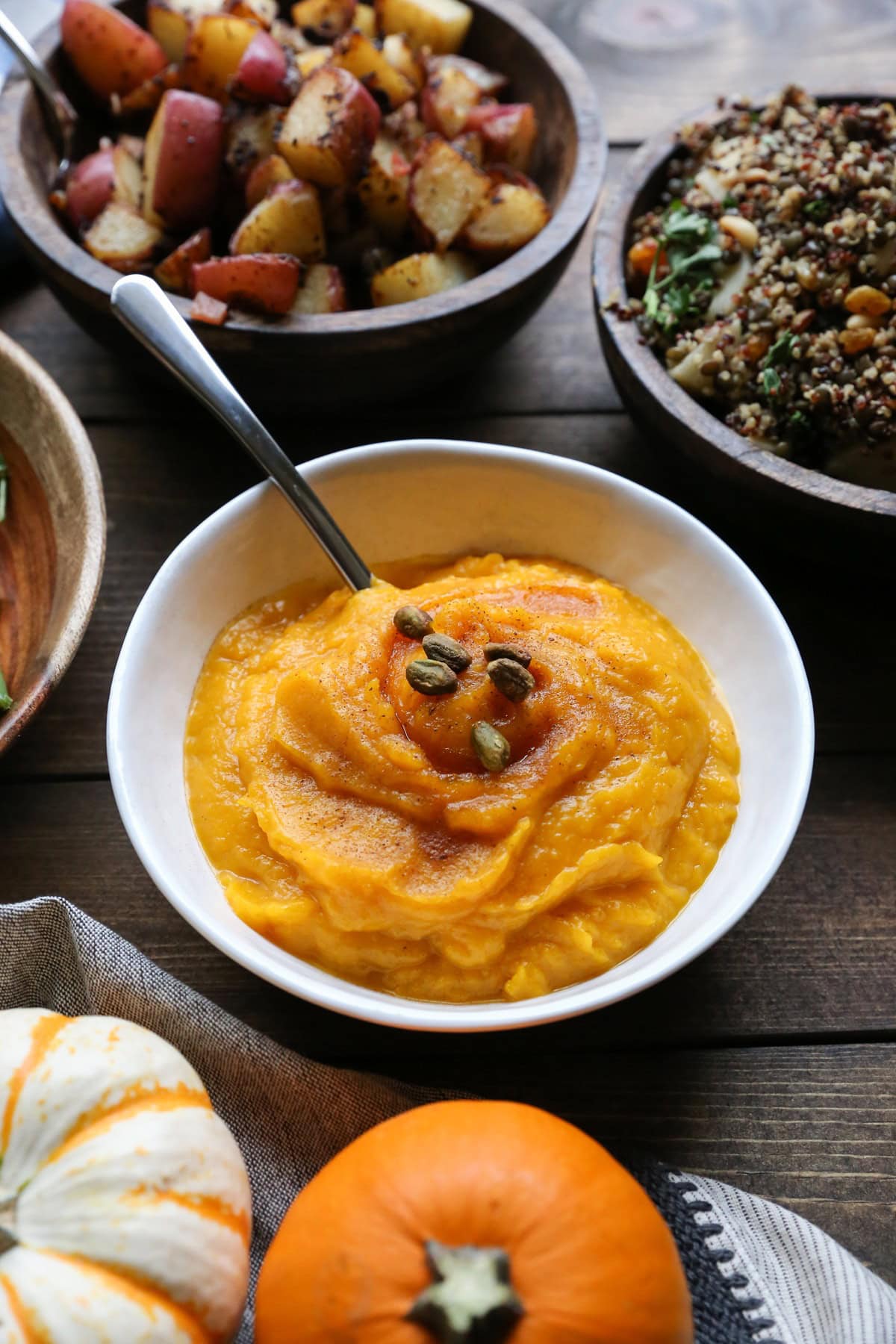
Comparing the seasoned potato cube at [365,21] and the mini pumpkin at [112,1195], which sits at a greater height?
the seasoned potato cube at [365,21]

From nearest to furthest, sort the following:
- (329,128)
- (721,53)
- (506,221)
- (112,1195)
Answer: (112,1195) → (329,128) → (506,221) → (721,53)

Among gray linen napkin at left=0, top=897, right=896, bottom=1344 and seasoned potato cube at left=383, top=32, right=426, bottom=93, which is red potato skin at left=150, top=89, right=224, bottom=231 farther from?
gray linen napkin at left=0, top=897, right=896, bottom=1344

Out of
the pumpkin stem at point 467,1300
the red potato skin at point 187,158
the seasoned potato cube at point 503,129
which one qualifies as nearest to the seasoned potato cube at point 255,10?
the red potato skin at point 187,158

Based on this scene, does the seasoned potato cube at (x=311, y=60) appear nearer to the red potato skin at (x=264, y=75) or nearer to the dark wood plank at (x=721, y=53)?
the red potato skin at (x=264, y=75)

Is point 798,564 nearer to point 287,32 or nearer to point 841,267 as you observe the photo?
point 841,267

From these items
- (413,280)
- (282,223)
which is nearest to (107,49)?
(282,223)

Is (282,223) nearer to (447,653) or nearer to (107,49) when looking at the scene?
(107,49)

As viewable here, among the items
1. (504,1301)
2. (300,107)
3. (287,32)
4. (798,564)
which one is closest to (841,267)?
(798,564)
